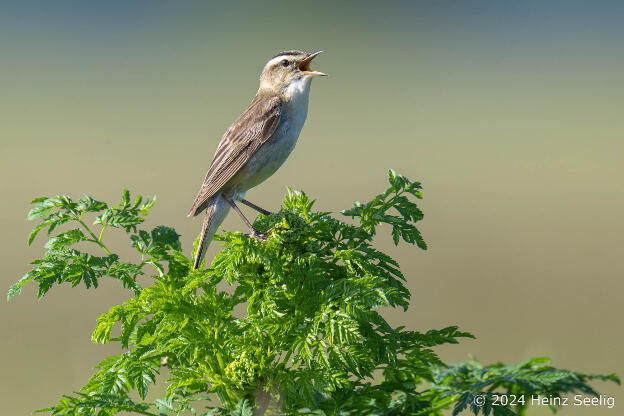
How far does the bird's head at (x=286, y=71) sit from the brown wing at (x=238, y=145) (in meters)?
0.38

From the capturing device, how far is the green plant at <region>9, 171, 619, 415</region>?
2.87 m

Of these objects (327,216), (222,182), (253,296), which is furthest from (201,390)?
(222,182)

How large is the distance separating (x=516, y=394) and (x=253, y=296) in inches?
54.4

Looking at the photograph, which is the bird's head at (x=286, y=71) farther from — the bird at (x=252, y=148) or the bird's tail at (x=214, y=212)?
the bird's tail at (x=214, y=212)

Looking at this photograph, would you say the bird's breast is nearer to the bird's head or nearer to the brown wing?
the brown wing

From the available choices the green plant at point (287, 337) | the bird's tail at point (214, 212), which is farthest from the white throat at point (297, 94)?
the green plant at point (287, 337)

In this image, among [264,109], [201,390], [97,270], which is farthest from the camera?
[264,109]

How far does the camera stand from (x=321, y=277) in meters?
3.17

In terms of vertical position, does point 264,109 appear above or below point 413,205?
above

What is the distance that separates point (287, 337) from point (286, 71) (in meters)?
3.98

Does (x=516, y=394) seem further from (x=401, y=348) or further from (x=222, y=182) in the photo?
(x=222, y=182)

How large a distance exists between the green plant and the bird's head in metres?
3.12

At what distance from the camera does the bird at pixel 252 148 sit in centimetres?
570

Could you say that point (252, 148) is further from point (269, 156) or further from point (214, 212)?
point (214, 212)
